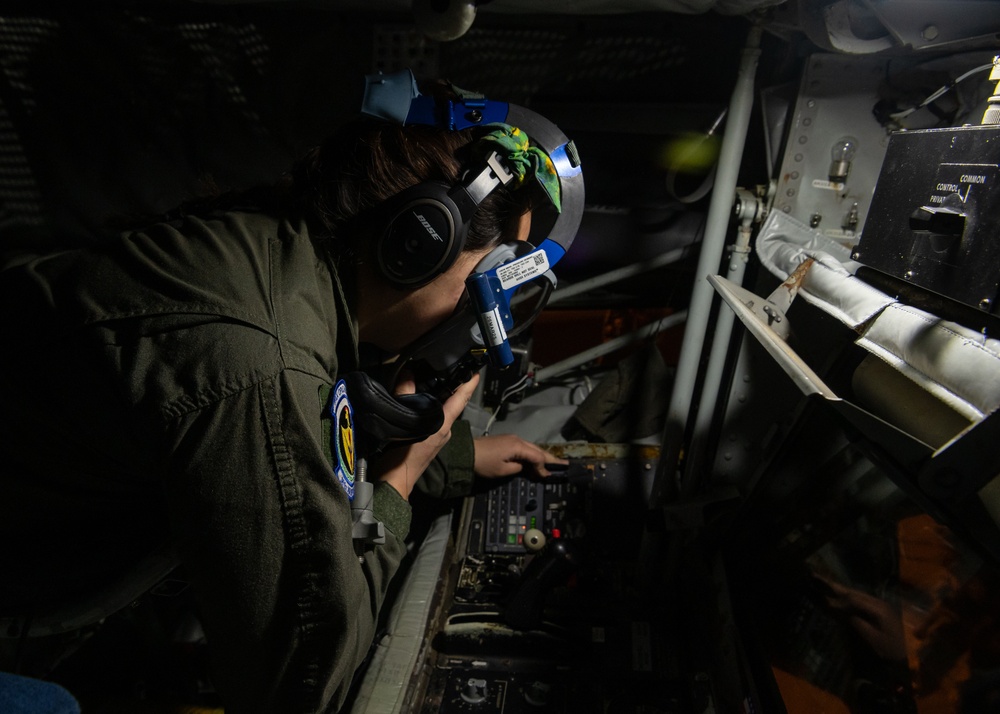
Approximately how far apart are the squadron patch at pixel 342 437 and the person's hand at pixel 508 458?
32.1 inches

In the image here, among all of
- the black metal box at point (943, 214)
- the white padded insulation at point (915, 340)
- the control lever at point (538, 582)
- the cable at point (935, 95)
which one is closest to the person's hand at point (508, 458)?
the control lever at point (538, 582)

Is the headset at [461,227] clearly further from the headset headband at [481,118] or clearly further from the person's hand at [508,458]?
the person's hand at [508,458]

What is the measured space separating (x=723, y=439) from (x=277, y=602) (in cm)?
118

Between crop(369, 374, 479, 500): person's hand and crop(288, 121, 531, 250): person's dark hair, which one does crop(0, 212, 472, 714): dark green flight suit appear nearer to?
crop(288, 121, 531, 250): person's dark hair

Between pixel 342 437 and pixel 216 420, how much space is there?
22cm

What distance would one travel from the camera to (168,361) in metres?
0.77

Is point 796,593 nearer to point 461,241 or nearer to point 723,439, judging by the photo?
point 723,439

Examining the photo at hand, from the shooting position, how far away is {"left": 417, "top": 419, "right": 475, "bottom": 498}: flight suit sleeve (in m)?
1.68

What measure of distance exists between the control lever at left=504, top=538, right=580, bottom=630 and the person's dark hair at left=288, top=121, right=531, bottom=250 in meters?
0.93

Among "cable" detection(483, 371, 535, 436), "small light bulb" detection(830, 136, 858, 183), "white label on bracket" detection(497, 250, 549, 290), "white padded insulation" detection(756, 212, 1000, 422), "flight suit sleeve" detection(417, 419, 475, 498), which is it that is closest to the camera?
"white padded insulation" detection(756, 212, 1000, 422)

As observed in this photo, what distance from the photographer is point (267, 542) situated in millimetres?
786

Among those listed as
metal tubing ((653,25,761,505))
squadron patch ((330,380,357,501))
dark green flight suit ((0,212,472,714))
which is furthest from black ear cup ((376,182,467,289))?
metal tubing ((653,25,761,505))

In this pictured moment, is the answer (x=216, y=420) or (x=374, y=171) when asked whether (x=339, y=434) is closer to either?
(x=216, y=420)

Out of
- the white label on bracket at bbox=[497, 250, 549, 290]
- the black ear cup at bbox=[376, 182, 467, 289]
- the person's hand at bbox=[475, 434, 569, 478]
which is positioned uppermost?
the black ear cup at bbox=[376, 182, 467, 289]
